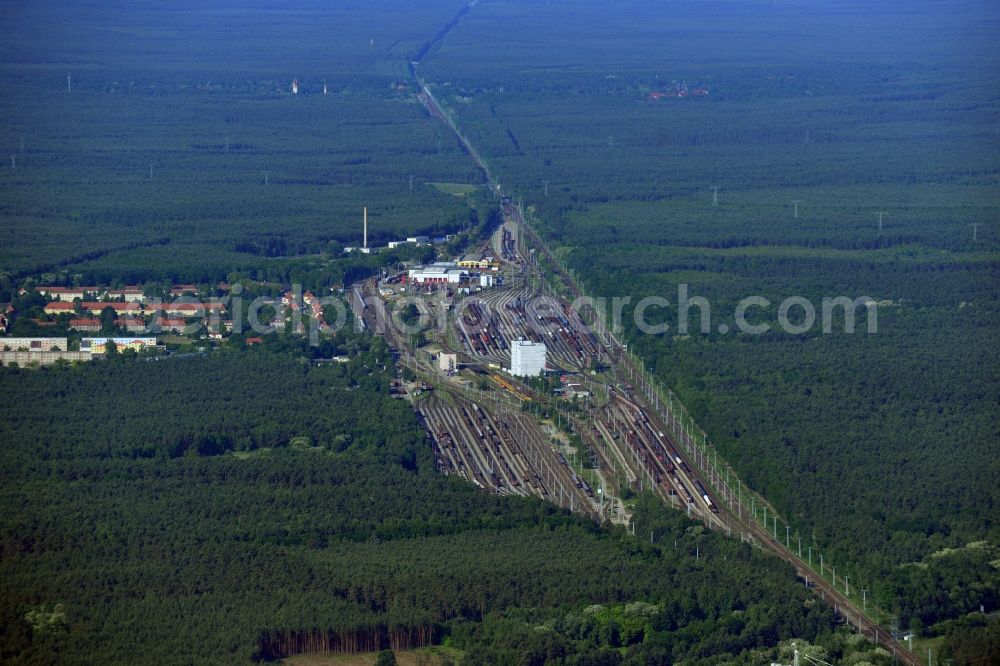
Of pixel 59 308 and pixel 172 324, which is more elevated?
pixel 59 308

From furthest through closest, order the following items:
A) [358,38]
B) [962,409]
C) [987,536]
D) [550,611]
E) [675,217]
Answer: [358,38]
[675,217]
[962,409]
[987,536]
[550,611]

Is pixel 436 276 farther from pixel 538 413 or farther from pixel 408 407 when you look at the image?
pixel 408 407

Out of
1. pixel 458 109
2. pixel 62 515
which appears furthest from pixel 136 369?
pixel 458 109

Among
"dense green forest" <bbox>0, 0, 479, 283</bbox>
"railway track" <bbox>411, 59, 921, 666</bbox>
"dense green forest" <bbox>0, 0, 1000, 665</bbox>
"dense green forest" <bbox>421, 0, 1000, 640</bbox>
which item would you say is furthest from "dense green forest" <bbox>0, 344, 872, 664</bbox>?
"dense green forest" <bbox>0, 0, 479, 283</bbox>

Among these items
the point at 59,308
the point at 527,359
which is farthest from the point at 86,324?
the point at 527,359

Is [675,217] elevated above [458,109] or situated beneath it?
situated beneath

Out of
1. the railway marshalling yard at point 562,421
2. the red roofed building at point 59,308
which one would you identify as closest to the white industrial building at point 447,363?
the railway marshalling yard at point 562,421

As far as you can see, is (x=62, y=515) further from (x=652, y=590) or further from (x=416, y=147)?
(x=416, y=147)
